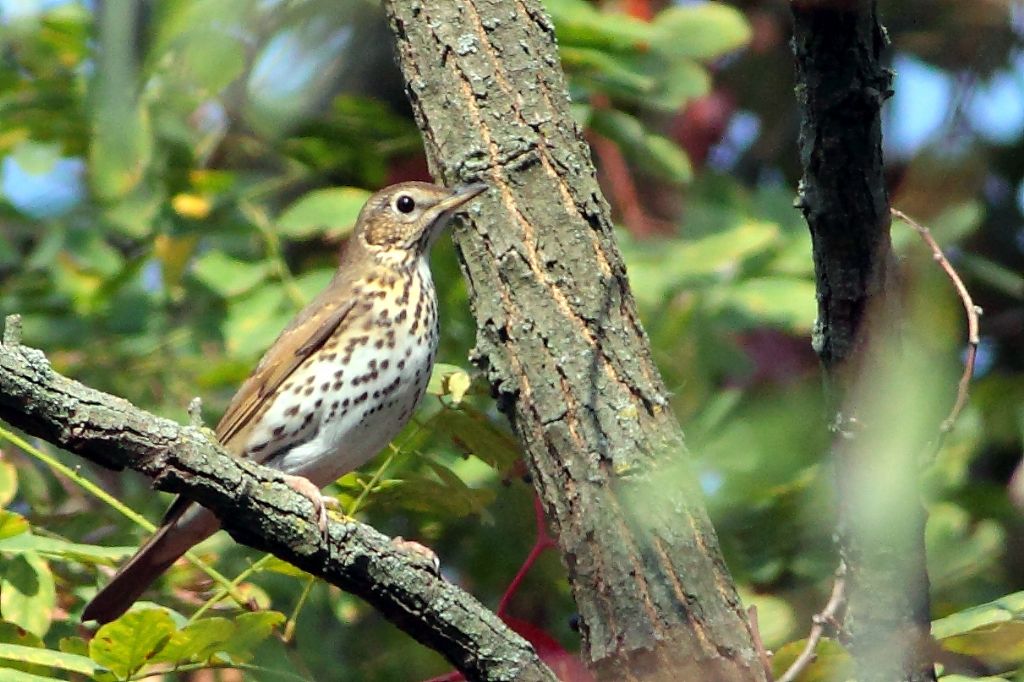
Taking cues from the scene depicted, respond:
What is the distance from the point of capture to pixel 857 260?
87.3 inches

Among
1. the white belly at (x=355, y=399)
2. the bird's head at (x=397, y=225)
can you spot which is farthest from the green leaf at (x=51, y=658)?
the bird's head at (x=397, y=225)

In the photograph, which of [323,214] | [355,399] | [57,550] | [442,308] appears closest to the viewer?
[57,550]

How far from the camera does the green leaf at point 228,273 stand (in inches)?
172

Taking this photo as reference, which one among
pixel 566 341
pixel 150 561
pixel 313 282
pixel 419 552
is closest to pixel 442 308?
pixel 313 282

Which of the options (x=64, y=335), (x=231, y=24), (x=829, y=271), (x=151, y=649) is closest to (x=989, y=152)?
(x=231, y=24)

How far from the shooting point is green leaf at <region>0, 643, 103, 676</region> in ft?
8.13

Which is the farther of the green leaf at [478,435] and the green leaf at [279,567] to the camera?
the green leaf at [478,435]

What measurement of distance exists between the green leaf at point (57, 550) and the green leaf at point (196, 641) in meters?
0.45

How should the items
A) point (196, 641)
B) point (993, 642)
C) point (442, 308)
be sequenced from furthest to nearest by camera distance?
point (442, 308), point (196, 641), point (993, 642)

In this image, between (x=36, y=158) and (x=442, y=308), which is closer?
(x=442, y=308)

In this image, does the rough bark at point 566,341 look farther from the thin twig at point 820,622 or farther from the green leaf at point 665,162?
the green leaf at point 665,162

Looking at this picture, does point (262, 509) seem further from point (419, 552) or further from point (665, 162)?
point (665, 162)

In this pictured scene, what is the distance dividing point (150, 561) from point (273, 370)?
2.58 ft

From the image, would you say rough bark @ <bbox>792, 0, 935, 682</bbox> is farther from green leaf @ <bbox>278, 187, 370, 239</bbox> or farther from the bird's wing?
green leaf @ <bbox>278, 187, 370, 239</bbox>
